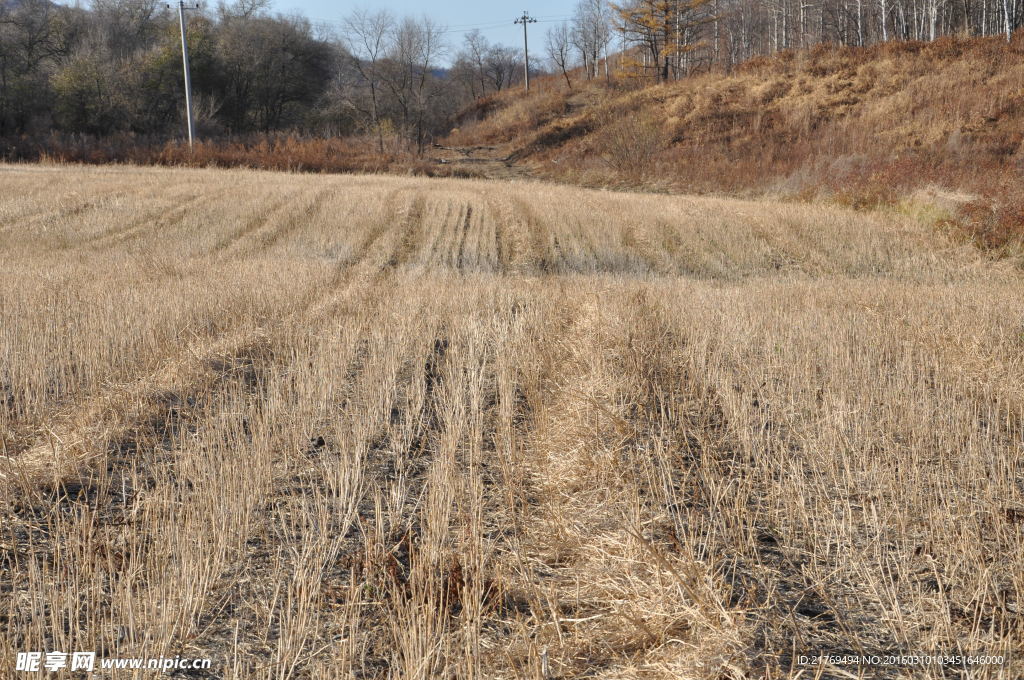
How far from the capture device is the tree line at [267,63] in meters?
42.8

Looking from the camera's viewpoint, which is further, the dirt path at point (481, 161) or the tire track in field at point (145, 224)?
the dirt path at point (481, 161)

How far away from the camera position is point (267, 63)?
174ft

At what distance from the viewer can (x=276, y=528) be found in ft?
12.8

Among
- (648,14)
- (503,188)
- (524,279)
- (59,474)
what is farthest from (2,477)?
(648,14)

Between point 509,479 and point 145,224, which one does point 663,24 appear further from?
point 509,479

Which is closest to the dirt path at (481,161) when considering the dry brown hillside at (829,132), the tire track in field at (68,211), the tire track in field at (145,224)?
the dry brown hillside at (829,132)

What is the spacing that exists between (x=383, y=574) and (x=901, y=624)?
7.60ft

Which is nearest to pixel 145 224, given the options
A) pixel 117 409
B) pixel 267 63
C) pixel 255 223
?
pixel 255 223

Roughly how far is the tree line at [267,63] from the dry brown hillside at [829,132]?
8112 mm

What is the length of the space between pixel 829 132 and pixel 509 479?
94.5 feet

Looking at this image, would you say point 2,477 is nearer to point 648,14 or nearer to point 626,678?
point 626,678

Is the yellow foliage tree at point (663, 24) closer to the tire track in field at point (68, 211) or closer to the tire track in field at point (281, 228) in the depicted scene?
the tire track in field at point (281, 228)

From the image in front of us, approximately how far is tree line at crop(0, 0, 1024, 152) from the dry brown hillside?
811 centimetres

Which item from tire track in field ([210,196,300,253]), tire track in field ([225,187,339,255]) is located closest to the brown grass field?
tire track in field ([225,187,339,255])
